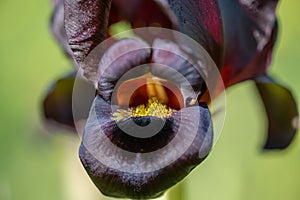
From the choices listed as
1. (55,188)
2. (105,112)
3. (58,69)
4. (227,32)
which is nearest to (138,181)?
(105,112)

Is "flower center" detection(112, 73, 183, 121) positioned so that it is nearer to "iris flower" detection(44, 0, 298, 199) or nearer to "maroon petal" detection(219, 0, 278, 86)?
"iris flower" detection(44, 0, 298, 199)

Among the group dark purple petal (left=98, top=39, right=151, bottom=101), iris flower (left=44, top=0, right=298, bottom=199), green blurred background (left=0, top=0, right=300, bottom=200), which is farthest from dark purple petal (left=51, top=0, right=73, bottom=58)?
green blurred background (left=0, top=0, right=300, bottom=200)

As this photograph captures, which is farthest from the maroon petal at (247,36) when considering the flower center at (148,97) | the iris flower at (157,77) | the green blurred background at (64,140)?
the green blurred background at (64,140)

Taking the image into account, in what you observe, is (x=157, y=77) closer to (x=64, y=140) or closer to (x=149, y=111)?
(x=149, y=111)

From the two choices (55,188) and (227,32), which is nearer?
(227,32)

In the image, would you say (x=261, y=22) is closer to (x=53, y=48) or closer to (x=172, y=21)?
(x=172, y=21)

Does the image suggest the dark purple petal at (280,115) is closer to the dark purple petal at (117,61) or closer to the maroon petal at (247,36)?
the maroon petal at (247,36)
